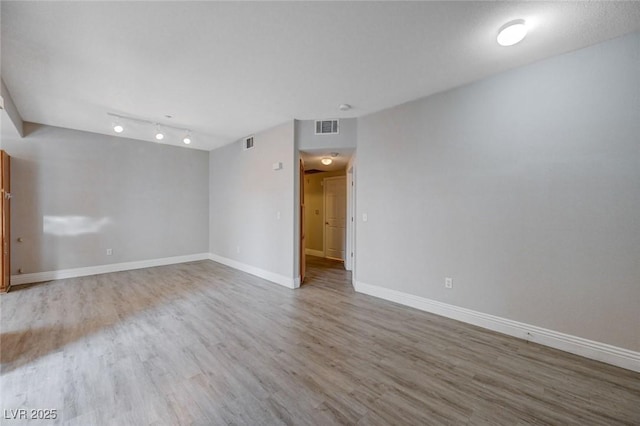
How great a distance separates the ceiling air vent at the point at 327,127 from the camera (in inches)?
Answer: 159

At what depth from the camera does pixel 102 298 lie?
3.65 metres

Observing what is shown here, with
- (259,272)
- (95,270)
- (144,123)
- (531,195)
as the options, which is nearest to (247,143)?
(144,123)

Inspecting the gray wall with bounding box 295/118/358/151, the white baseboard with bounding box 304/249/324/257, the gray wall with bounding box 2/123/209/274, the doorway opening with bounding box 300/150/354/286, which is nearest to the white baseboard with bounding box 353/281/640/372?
the doorway opening with bounding box 300/150/354/286

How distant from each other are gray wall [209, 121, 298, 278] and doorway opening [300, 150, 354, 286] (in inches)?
28.4

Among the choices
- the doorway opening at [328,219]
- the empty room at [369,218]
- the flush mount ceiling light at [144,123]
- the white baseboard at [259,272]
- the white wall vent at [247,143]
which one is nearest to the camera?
the empty room at [369,218]

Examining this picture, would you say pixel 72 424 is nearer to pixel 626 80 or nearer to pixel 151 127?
pixel 151 127

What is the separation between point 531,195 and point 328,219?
188 inches

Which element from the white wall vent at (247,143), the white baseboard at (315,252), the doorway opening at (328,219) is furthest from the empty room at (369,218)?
the white baseboard at (315,252)

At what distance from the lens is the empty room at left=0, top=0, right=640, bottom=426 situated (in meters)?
1.80

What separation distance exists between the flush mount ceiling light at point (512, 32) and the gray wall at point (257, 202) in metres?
2.87

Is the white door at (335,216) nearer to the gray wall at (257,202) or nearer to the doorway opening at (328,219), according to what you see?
the doorway opening at (328,219)

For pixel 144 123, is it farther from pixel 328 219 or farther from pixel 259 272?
pixel 328 219

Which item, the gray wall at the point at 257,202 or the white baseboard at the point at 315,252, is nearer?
the gray wall at the point at 257,202

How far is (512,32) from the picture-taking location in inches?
77.6
